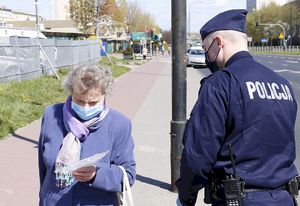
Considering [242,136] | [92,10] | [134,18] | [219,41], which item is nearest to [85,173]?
[242,136]

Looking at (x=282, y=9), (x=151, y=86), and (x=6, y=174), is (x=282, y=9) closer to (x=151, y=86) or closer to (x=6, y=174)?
(x=151, y=86)

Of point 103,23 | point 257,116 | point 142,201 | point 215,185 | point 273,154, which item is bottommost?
point 142,201

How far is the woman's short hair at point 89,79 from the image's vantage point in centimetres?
277

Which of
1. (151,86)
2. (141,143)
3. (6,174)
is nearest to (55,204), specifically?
(6,174)

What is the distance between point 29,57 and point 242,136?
16296 millimetres

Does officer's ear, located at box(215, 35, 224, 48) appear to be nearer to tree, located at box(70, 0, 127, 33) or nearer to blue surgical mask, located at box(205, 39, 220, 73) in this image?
blue surgical mask, located at box(205, 39, 220, 73)

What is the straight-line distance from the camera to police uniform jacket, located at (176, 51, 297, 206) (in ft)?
7.61

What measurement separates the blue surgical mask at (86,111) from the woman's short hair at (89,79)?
102 mm

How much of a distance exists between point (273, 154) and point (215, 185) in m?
0.33

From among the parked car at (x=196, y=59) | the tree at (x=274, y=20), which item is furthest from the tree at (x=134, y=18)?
the parked car at (x=196, y=59)

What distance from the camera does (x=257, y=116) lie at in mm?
2326

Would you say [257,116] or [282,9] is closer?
[257,116]

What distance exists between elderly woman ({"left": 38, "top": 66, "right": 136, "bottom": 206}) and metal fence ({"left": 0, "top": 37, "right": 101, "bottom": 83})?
9.41 m

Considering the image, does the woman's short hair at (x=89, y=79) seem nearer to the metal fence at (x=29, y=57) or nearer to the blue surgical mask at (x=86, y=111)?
the blue surgical mask at (x=86, y=111)
